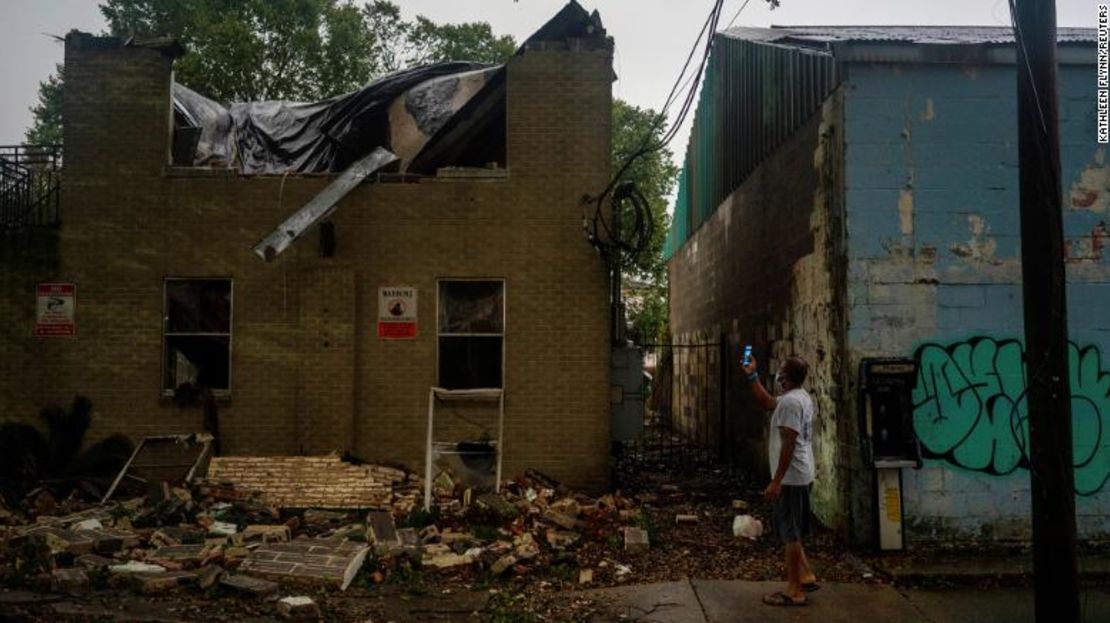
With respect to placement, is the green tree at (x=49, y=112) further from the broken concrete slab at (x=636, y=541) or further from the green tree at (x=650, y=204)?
the broken concrete slab at (x=636, y=541)

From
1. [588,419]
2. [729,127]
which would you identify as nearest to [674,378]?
[729,127]

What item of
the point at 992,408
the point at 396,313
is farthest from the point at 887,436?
the point at 396,313

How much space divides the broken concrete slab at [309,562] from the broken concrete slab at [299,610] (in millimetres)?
571

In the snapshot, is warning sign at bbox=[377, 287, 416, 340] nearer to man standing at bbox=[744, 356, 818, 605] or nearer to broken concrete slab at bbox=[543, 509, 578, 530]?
broken concrete slab at bbox=[543, 509, 578, 530]

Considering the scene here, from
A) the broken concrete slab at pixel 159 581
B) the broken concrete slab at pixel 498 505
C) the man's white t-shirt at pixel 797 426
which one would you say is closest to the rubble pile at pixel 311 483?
the broken concrete slab at pixel 498 505

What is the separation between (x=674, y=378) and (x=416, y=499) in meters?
13.0

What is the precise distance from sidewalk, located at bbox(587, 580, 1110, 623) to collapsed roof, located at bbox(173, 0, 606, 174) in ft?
21.7

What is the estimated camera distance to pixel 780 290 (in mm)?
10641

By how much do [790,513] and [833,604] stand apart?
80 cm

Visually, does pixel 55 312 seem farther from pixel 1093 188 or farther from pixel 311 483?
pixel 1093 188

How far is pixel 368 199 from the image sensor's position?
1082 cm

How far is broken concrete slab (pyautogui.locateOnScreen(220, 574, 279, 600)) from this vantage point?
679 cm

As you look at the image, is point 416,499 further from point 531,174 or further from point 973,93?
point 973,93

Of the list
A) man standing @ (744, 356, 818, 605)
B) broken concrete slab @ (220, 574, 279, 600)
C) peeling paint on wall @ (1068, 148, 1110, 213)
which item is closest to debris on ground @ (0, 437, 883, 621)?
broken concrete slab @ (220, 574, 279, 600)
